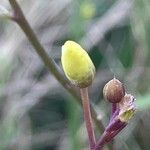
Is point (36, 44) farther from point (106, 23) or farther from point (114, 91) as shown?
point (106, 23)

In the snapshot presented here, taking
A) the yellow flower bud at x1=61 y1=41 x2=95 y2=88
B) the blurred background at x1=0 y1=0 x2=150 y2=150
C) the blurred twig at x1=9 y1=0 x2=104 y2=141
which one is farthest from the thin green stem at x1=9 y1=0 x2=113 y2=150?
the blurred background at x1=0 y1=0 x2=150 y2=150

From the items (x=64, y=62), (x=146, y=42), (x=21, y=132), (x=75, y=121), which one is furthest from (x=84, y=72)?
(x=21, y=132)

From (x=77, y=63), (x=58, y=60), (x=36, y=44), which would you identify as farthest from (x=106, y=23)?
(x=77, y=63)

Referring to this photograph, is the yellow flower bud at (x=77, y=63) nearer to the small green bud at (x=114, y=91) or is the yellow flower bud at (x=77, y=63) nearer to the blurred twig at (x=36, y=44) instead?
the small green bud at (x=114, y=91)

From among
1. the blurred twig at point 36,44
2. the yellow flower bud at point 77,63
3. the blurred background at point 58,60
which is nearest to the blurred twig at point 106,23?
the blurred background at point 58,60

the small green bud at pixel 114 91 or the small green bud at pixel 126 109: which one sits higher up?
the small green bud at pixel 114 91

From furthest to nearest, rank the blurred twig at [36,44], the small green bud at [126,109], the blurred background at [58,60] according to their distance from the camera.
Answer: the blurred background at [58,60] < the blurred twig at [36,44] < the small green bud at [126,109]
